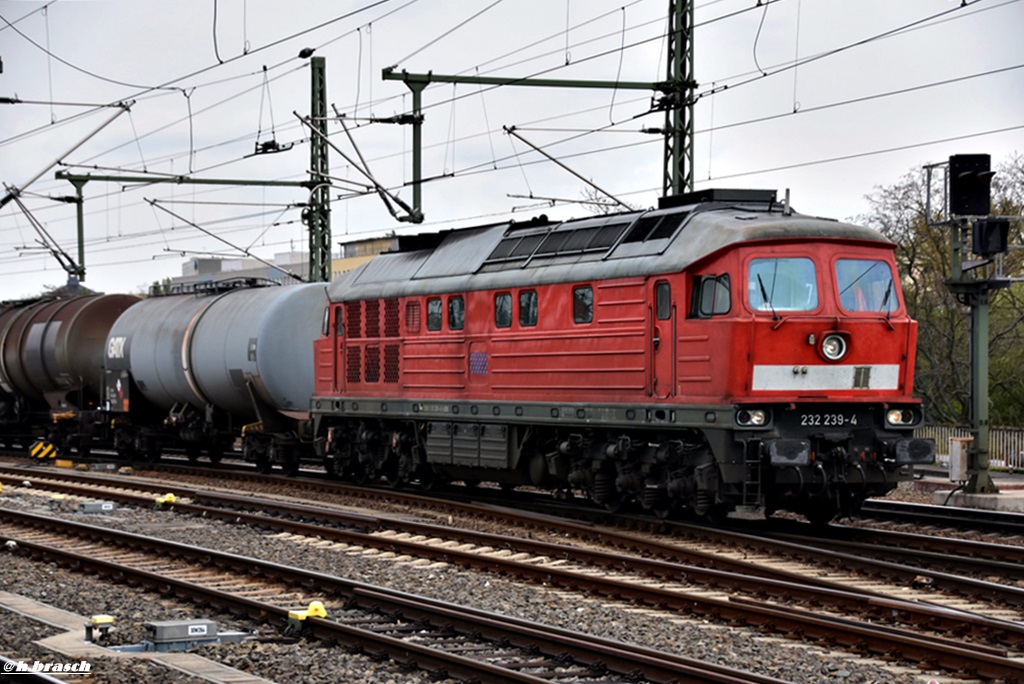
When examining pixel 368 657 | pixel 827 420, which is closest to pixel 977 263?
pixel 827 420

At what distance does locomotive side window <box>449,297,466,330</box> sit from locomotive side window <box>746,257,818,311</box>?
20.1ft

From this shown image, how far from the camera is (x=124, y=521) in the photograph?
809 inches

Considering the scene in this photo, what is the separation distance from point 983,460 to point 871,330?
6228 mm

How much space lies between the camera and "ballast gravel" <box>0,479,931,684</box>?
1011cm

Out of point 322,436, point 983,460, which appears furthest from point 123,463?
point 983,460

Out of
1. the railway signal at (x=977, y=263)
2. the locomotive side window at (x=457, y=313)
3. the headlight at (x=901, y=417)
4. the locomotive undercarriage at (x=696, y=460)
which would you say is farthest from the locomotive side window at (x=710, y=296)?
the railway signal at (x=977, y=263)

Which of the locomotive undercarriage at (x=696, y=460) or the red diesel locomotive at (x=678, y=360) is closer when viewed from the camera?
the locomotive undercarriage at (x=696, y=460)

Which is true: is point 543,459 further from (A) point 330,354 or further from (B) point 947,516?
(A) point 330,354

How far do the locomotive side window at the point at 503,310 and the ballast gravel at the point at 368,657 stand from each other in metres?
4.79

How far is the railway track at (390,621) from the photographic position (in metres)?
9.91

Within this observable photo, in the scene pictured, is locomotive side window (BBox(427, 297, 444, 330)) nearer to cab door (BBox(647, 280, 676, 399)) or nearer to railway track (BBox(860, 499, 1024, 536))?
cab door (BBox(647, 280, 676, 399))

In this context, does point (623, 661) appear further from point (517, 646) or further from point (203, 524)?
point (203, 524)

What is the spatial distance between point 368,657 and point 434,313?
12026mm

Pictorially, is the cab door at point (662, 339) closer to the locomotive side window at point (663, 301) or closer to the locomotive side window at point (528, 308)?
the locomotive side window at point (663, 301)
